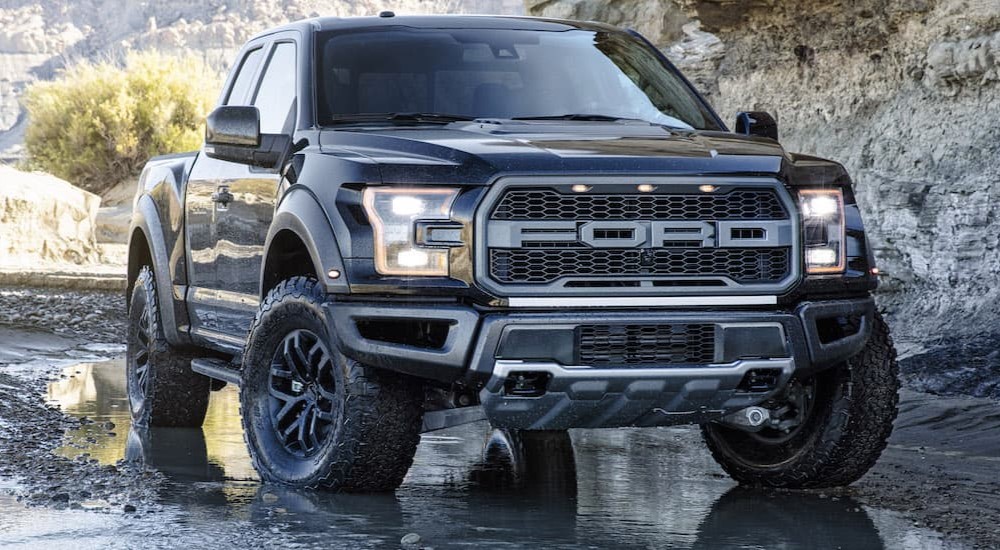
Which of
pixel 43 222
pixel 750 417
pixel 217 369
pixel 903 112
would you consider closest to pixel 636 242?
pixel 750 417

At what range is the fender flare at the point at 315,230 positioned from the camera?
5898 millimetres

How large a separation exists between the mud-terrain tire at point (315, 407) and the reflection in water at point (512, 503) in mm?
114

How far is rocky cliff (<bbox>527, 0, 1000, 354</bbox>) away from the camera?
38.5 ft

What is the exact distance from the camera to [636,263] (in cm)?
580

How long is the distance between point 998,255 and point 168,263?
5.98 metres

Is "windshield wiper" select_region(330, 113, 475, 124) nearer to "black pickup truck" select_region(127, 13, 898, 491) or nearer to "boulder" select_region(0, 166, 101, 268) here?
"black pickup truck" select_region(127, 13, 898, 491)

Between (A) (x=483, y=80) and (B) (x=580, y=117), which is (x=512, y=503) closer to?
(B) (x=580, y=117)

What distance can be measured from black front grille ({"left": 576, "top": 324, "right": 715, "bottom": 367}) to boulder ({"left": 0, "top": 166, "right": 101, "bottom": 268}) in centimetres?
1871

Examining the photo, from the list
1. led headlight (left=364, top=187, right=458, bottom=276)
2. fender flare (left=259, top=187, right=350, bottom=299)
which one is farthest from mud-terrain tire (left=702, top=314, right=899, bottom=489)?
fender flare (left=259, top=187, right=350, bottom=299)

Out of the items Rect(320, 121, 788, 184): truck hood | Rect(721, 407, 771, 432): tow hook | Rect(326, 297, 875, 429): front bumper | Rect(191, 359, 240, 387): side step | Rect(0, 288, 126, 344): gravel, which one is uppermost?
Rect(320, 121, 788, 184): truck hood

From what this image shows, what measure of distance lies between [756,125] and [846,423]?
59.9 inches

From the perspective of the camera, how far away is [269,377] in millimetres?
6488

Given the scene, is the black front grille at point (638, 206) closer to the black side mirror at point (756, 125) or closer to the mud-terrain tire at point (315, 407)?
the mud-terrain tire at point (315, 407)

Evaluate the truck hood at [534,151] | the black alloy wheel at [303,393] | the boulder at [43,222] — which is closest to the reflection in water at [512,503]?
the black alloy wheel at [303,393]
